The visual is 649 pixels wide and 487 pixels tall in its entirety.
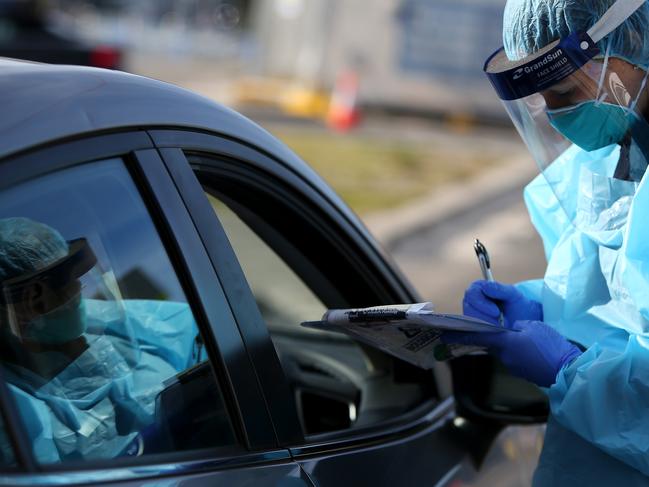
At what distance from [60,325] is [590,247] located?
1.15m

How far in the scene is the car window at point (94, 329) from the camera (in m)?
1.56

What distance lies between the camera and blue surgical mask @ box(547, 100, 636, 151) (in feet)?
6.93

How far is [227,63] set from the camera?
921 inches

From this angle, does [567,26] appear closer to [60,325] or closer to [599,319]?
[599,319]

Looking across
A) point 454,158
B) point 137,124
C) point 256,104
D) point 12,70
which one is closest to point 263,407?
point 137,124

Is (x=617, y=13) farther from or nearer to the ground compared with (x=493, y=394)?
farther from the ground

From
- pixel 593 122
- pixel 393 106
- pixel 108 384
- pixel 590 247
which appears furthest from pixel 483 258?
pixel 393 106

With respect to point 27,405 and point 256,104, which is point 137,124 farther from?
point 256,104

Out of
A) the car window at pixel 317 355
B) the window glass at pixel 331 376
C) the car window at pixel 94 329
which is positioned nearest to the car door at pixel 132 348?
the car window at pixel 94 329

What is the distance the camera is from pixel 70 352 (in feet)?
5.53

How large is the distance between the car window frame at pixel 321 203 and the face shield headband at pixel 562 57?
476mm

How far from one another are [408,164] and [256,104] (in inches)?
163

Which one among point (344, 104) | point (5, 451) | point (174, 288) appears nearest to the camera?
point (5, 451)

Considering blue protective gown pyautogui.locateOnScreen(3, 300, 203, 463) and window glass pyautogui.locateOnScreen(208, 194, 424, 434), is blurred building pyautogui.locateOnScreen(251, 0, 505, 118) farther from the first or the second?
blue protective gown pyautogui.locateOnScreen(3, 300, 203, 463)
